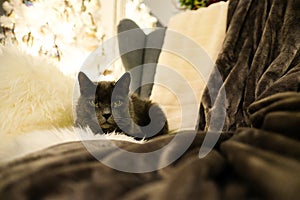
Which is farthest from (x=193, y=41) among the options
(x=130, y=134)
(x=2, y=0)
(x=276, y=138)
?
(x=2, y=0)

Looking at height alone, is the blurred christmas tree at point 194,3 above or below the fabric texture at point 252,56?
above

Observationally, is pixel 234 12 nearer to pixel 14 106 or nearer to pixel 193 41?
pixel 193 41

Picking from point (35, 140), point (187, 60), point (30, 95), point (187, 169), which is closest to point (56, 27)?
point (187, 60)

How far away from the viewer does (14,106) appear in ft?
2.48

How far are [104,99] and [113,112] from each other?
0.06m

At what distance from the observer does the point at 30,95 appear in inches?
31.0

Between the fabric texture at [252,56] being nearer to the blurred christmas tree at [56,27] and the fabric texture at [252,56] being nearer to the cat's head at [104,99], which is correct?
the cat's head at [104,99]

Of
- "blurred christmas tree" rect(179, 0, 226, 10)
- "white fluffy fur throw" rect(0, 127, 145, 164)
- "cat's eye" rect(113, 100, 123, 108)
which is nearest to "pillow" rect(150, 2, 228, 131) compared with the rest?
"cat's eye" rect(113, 100, 123, 108)

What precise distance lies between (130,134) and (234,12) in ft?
2.25

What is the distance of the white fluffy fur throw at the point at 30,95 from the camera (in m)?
0.74

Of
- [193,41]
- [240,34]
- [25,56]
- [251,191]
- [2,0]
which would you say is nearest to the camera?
[251,191]

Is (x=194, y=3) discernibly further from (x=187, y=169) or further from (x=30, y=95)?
(x=187, y=169)

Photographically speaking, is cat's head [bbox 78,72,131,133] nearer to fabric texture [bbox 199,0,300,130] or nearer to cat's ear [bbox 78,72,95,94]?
cat's ear [bbox 78,72,95,94]

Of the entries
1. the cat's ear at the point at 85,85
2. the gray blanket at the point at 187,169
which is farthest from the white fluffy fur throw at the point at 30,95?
the gray blanket at the point at 187,169
